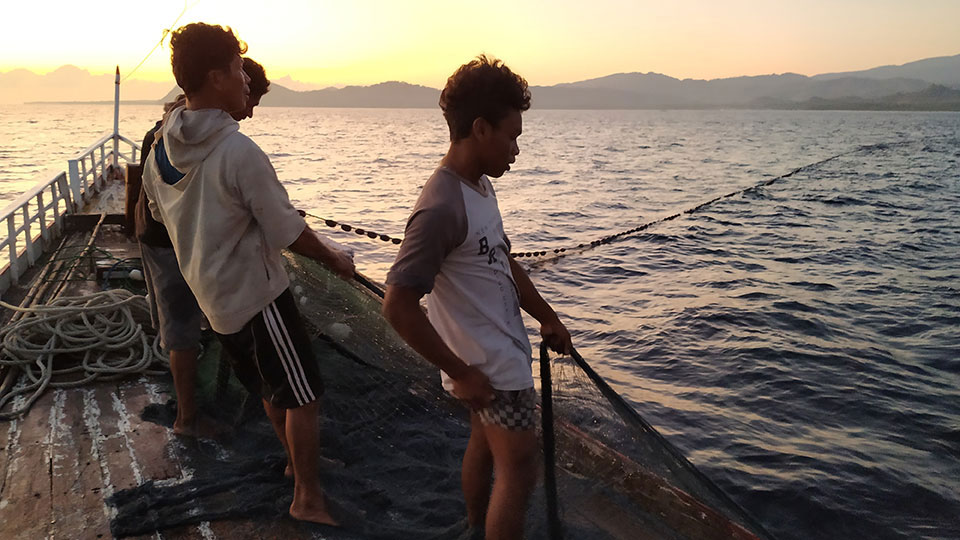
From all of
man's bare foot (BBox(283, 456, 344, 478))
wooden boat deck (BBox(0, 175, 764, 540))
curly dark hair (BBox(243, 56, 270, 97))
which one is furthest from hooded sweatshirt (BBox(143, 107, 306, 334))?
wooden boat deck (BBox(0, 175, 764, 540))

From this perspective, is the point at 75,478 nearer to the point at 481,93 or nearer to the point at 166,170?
the point at 166,170

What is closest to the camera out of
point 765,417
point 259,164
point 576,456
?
point 259,164

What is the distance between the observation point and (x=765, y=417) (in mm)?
6652

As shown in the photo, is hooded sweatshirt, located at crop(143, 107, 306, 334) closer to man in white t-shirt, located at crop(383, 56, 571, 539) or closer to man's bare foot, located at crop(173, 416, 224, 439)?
man in white t-shirt, located at crop(383, 56, 571, 539)

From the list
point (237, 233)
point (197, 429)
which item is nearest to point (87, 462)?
point (197, 429)

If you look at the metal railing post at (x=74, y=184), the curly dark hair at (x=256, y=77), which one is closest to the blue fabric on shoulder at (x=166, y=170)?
the curly dark hair at (x=256, y=77)

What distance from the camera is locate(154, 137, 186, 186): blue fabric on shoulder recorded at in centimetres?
283

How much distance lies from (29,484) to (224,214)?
5.90 feet

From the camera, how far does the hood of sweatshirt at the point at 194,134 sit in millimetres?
2594

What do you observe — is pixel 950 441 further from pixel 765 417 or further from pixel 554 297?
pixel 554 297

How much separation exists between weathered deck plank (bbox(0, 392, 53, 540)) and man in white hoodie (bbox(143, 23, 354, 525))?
1089 mm

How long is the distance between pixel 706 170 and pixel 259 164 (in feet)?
121

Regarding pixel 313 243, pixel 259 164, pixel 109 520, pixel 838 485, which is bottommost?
pixel 838 485

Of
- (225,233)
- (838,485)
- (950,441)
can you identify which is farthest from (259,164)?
(950,441)
